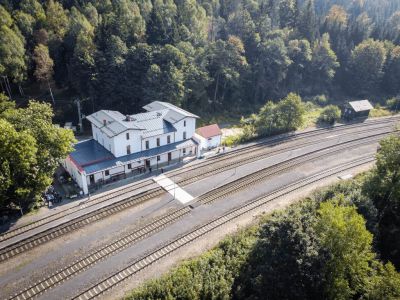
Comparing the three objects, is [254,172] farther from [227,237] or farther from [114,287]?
[114,287]

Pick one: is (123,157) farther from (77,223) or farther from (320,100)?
(320,100)

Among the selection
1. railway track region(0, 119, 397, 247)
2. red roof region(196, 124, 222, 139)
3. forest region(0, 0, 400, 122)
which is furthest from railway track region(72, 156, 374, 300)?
forest region(0, 0, 400, 122)

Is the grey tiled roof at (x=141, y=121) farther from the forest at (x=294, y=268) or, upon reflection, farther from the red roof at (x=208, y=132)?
the forest at (x=294, y=268)

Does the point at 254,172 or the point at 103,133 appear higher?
the point at 103,133

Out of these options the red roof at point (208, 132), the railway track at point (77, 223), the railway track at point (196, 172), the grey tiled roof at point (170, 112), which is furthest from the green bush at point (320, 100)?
the grey tiled roof at point (170, 112)

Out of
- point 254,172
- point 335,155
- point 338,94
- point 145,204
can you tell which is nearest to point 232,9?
point 338,94

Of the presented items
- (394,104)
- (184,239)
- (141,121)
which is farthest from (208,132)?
(394,104)
